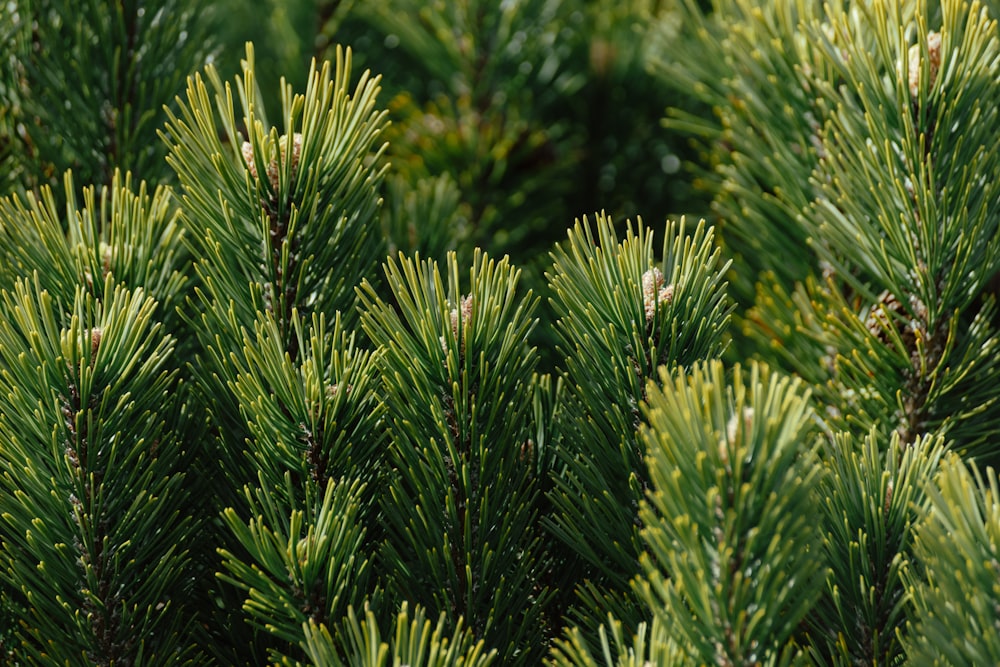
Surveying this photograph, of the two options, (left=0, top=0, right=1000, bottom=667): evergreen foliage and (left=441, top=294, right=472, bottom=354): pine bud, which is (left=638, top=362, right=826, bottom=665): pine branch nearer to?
(left=0, top=0, right=1000, bottom=667): evergreen foliage

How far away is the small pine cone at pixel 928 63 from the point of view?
0.60m


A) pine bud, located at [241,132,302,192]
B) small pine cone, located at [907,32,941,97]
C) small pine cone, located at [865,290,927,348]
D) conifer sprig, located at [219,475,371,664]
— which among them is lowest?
conifer sprig, located at [219,475,371,664]

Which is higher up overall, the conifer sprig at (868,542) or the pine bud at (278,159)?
the pine bud at (278,159)

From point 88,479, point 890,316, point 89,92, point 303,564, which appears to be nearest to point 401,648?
point 303,564

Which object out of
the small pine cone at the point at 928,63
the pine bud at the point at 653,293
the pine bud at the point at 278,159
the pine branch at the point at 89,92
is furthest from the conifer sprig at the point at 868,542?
the pine branch at the point at 89,92

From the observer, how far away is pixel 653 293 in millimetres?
535

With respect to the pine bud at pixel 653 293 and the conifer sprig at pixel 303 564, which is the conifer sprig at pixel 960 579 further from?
the conifer sprig at pixel 303 564

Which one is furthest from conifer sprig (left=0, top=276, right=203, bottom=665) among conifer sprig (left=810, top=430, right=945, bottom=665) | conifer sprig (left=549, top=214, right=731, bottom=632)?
conifer sprig (left=810, top=430, right=945, bottom=665)

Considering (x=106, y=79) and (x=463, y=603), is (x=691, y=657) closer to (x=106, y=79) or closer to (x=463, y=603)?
(x=463, y=603)

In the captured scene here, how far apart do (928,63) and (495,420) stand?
334 mm

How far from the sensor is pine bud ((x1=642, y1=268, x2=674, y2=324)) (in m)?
0.53

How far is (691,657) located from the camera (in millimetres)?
440

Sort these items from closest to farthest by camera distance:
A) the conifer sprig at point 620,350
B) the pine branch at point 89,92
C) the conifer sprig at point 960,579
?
the conifer sprig at point 960,579 → the conifer sprig at point 620,350 → the pine branch at point 89,92

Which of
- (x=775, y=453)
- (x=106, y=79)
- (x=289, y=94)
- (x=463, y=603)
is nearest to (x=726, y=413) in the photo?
(x=775, y=453)
